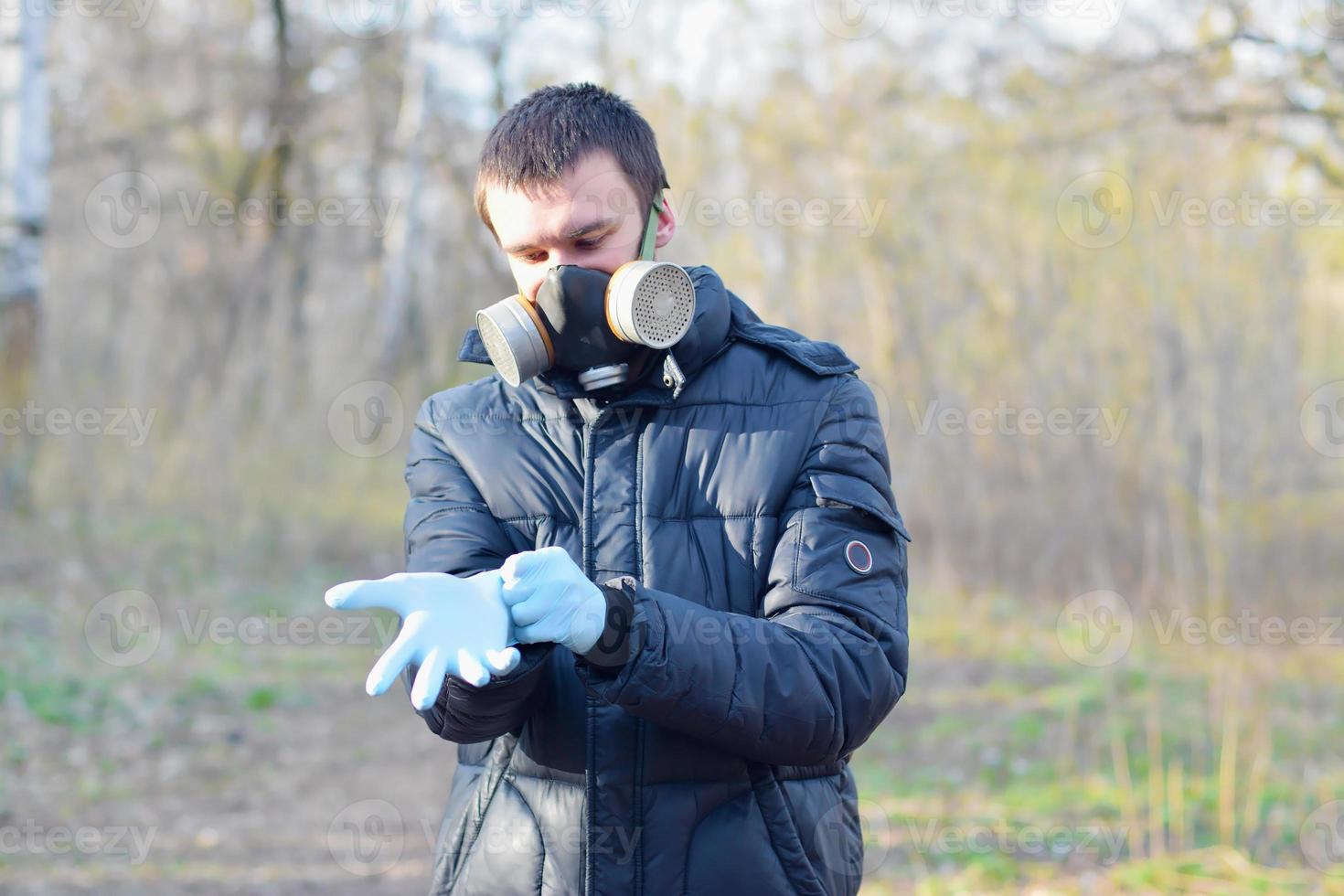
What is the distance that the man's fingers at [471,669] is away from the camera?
50.9 inches

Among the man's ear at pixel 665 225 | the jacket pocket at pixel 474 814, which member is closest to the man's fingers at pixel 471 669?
the jacket pocket at pixel 474 814

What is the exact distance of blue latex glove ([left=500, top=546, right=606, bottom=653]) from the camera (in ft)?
4.53

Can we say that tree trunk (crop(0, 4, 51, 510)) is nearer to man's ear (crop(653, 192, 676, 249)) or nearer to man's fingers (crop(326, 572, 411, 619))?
man's ear (crop(653, 192, 676, 249))

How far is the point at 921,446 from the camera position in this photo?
8.09 meters

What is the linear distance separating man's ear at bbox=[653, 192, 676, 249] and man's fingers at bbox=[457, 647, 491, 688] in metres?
0.80

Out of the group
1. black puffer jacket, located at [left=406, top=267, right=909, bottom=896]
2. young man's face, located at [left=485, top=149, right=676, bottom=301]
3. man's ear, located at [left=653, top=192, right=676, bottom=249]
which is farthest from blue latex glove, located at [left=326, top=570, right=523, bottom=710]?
man's ear, located at [left=653, top=192, right=676, bottom=249]

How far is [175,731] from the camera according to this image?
5.72 metres

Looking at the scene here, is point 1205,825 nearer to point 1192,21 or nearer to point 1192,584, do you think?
point 1192,584

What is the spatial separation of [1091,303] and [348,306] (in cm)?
601

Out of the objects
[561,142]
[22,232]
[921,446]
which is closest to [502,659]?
[561,142]

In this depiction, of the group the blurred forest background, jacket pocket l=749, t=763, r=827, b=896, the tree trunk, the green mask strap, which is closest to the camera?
jacket pocket l=749, t=763, r=827, b=896

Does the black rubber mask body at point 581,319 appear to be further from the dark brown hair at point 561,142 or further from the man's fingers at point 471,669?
the man's fingers at point 471,669

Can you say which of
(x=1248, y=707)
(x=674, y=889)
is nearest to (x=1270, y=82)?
(x=1248, y=707)

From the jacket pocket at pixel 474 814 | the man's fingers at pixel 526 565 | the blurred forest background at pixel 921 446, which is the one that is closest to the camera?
the man's fingers at pixel 526 565
